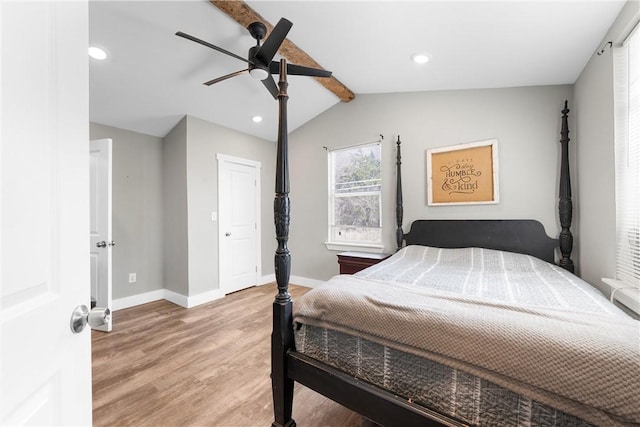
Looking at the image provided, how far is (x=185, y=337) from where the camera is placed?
259cm

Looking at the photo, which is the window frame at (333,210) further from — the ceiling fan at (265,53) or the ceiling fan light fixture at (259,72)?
the ceiling fan light fixture at (259,72)

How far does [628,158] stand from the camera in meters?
1.61

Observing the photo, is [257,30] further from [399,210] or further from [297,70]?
[399,210]

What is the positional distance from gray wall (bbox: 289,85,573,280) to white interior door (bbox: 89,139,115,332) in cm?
242

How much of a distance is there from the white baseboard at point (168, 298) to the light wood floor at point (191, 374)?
149 mm

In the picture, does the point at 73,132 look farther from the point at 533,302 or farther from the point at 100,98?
the point at 100,98

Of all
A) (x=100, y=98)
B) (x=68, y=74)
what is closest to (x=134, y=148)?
(x=100, y=98)

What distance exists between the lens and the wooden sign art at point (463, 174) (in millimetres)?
2803

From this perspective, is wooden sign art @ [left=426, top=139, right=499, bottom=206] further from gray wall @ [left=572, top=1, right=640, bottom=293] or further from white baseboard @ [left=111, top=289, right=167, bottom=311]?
white baseboard @ [left=111, top=289, right=167, bottom=311]

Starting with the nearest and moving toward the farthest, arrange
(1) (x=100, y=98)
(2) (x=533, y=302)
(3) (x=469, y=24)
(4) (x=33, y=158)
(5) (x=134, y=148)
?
(4) (x=33, y=158) < (2) (x=533, y=302) < (3) (x=469, y=24) < (1) (x=100, y=98) < (5) (x=134, y=148)

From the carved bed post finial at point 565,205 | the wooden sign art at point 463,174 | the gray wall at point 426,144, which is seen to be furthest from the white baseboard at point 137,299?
the carved bed post finial at point 565,205

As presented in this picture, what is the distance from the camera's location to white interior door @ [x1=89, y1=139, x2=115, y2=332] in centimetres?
272

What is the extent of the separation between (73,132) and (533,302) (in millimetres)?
1970

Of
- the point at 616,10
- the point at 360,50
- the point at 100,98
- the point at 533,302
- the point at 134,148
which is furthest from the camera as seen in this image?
the point at 134,148
